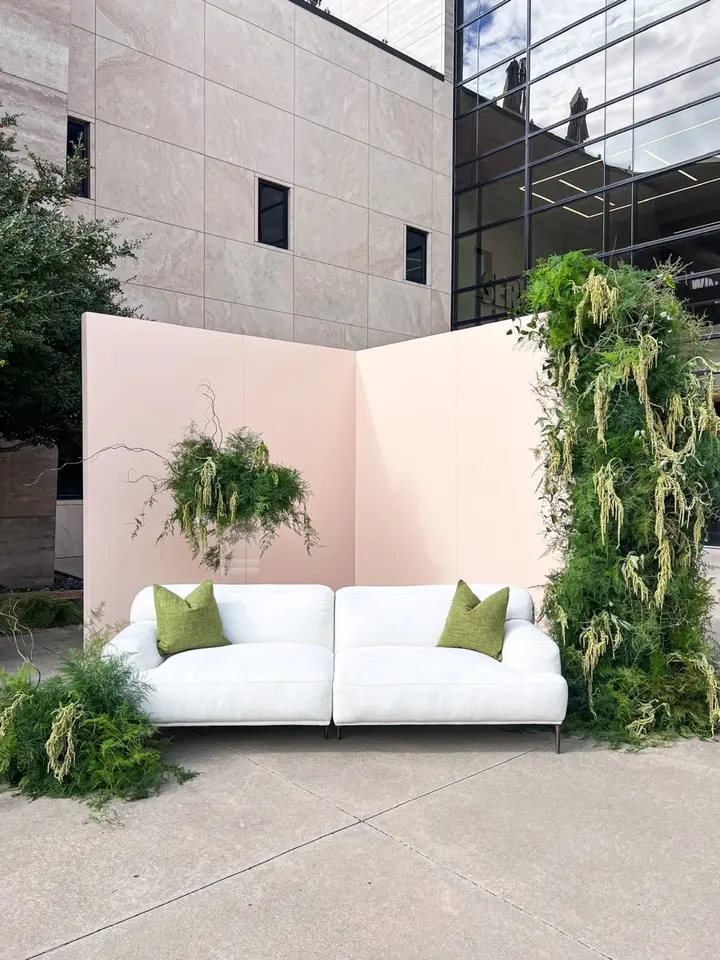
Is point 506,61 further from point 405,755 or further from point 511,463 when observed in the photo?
point 405,755

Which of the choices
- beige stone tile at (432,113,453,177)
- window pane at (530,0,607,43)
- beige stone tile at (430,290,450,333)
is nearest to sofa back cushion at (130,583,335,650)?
beige stone tile at (430,290,450,333)

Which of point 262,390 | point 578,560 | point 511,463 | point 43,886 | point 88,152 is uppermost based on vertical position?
point 88,152

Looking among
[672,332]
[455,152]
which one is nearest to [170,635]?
[672,332]

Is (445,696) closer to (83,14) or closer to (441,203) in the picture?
(83,14)

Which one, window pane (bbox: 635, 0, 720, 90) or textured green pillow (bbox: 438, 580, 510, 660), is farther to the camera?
window pane (bbox: 635, 0, 720, 90)

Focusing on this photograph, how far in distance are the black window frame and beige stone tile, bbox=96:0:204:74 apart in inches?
170

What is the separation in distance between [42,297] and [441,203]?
31.5ft

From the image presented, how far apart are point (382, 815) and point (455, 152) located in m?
13.3

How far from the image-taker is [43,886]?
2535 mm

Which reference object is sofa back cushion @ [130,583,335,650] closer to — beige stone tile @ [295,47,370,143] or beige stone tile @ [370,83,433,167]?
beige stone tile @ [295,47,370,143]

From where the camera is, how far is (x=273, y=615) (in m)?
4.46

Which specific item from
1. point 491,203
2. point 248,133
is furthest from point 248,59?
point 491,203

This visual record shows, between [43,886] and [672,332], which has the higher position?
[672,332]

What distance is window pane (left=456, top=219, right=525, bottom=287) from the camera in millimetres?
13555
